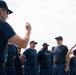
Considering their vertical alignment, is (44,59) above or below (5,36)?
below

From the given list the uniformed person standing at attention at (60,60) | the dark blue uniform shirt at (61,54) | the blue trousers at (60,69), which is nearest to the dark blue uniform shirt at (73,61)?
the uniformed person standing at attention at (60,60)

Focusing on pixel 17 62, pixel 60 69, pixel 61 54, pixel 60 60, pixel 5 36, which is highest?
pixel 5 36

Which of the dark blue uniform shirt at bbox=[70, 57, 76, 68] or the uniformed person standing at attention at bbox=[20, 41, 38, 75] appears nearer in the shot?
the uniformed person standing at attention at bbox=[20, 41, 38, 75]

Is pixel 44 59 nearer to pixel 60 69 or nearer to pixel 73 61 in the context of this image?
pixel 73 61

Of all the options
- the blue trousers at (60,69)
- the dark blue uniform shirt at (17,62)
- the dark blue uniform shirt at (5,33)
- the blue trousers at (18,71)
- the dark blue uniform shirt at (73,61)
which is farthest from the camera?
the dark blue uniform shirt at (73,61)

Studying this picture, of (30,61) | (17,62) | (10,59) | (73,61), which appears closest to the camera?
(10,59)

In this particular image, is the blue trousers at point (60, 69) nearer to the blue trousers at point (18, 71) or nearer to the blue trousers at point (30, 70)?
the blue trousers at point (30, 70)

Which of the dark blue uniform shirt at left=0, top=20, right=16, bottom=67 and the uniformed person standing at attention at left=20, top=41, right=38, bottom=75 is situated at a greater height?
the dark blue uniform shirt at left=0, top=20, right=16, bottom=67

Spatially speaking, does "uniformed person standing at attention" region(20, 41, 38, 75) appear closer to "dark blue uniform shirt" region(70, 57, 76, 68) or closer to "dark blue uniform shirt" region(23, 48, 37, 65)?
"dark blue uniform shirt" region(23, 48, 37, 65)

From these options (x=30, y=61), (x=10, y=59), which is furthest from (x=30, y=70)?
(x=10, y=59)

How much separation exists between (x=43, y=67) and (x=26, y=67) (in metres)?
1.00

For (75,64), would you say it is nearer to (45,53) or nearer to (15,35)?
(45,53)

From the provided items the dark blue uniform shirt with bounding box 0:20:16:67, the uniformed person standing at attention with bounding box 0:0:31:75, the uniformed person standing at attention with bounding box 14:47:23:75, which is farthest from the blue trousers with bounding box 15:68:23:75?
the dark blue uniform shirt with bounding box 0:20:16:67

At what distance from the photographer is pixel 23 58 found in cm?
1245
